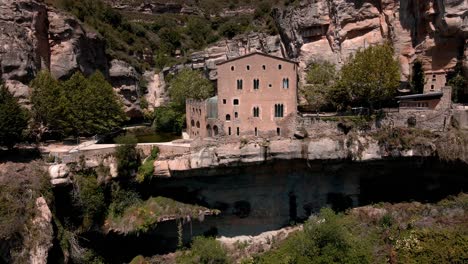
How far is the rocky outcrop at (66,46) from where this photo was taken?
144 feet

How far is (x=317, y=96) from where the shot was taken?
4000 centimetres

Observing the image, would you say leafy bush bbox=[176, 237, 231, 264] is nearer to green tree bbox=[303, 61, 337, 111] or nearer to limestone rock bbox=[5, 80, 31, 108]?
green tree bbox=[303, 61, 337, 111]

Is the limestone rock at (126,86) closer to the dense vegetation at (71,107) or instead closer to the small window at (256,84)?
the dense vegetation at (71,107)

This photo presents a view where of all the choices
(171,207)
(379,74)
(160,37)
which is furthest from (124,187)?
(160,37)

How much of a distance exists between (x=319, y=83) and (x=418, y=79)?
10.9 metres

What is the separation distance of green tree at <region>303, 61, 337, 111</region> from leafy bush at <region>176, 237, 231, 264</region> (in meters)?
19.2

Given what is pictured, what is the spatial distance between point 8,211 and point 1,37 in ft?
71.6

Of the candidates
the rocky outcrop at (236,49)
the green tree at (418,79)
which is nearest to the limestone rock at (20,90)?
the rocky outcrop at (236,49)

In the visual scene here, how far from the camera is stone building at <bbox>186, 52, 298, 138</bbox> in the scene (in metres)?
33.9

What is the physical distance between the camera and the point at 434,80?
125 feet

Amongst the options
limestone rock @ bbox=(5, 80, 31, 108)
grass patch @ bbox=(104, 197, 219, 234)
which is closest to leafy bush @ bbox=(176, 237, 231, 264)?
grass patch @ bbox=(104, 197, 219, 234)

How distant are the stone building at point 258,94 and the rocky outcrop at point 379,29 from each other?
50.9 ft

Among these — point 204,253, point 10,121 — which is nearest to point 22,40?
point 10,121

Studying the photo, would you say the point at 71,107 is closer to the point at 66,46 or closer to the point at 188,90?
the point at 66,46
